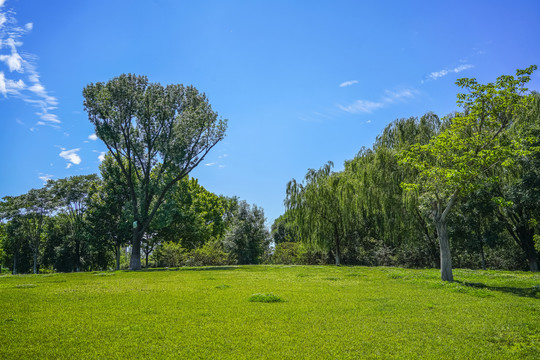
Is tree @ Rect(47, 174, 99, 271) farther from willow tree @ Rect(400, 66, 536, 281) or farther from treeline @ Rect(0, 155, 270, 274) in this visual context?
willow tree @ Rect(400, 66, 536, 281)

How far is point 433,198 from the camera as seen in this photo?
16672 mm

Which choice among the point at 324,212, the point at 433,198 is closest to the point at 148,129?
the point at 324,212

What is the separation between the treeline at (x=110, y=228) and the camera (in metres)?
39.8

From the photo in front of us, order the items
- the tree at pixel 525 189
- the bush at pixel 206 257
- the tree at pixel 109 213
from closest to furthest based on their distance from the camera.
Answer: the tree at pixel 525 189 < the tree at pixel 109 213 < the bush at pixel 206 257

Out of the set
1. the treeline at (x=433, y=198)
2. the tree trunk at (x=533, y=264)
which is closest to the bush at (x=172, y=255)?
the treeline at (x=433, y=198)

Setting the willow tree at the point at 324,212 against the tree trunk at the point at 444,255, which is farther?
the willow tree at the point at 324,212

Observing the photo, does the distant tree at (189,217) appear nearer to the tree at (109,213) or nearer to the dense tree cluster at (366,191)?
the dense tree cluster at (366,191)

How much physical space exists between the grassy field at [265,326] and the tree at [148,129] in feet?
67.5

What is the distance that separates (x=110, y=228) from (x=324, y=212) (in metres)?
27.3

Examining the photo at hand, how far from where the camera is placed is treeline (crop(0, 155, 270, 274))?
3984 centimetres

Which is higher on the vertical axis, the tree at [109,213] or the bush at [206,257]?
the tree at [109,213]

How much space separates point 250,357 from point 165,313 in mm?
3697

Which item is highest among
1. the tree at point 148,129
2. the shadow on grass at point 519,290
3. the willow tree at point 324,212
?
the tree at point 148,129

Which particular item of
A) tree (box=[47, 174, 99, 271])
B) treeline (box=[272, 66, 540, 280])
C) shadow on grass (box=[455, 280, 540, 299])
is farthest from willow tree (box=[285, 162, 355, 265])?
tree (box=[47, 174, 99, 271])
